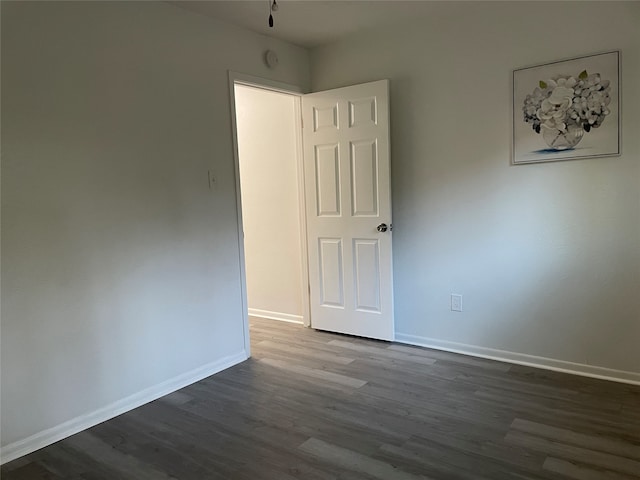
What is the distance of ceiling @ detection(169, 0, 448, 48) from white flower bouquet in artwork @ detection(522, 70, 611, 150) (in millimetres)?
883

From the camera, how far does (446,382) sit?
114 inches

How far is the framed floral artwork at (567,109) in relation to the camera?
2697 millimetres

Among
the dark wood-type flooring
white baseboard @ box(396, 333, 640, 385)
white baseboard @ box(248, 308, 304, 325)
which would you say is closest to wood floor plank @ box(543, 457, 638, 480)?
the dark wood-type flooring

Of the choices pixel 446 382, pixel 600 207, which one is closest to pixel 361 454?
pixel 446 382

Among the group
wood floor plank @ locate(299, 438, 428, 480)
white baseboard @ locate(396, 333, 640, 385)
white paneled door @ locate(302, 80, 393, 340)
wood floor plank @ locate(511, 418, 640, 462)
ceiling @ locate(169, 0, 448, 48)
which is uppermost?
ceiling @ locate(169, 0, 448, 48)

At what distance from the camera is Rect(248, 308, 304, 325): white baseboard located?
4324 millimetres

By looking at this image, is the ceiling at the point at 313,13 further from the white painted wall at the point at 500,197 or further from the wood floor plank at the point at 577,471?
the wood floor plank at the point at 577,471

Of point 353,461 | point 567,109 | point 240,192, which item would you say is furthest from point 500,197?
point 353,461

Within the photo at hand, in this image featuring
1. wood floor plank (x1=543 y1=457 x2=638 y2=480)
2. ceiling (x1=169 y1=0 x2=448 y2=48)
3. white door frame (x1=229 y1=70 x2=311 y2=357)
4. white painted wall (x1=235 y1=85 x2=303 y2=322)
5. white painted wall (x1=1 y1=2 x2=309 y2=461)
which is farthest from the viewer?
white painted wall (x1=235 y1=85 x2=303 y2=322)

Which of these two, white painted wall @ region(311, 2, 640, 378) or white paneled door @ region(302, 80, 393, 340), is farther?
white paneled door @ region(302, 80, 393, 340)

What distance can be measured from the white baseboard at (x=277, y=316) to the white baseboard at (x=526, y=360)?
1025 mm

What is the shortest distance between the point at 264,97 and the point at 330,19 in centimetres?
116

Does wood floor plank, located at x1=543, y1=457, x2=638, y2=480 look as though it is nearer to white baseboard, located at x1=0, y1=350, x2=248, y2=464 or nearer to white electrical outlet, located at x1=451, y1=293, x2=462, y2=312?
white electrical outlet, located at x1=451, y1=293, x2=462, y2=312

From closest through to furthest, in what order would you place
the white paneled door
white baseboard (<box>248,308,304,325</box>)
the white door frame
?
the white door frame
the white paneled door
white baseboard (<box>248,308,304,325</box>)
